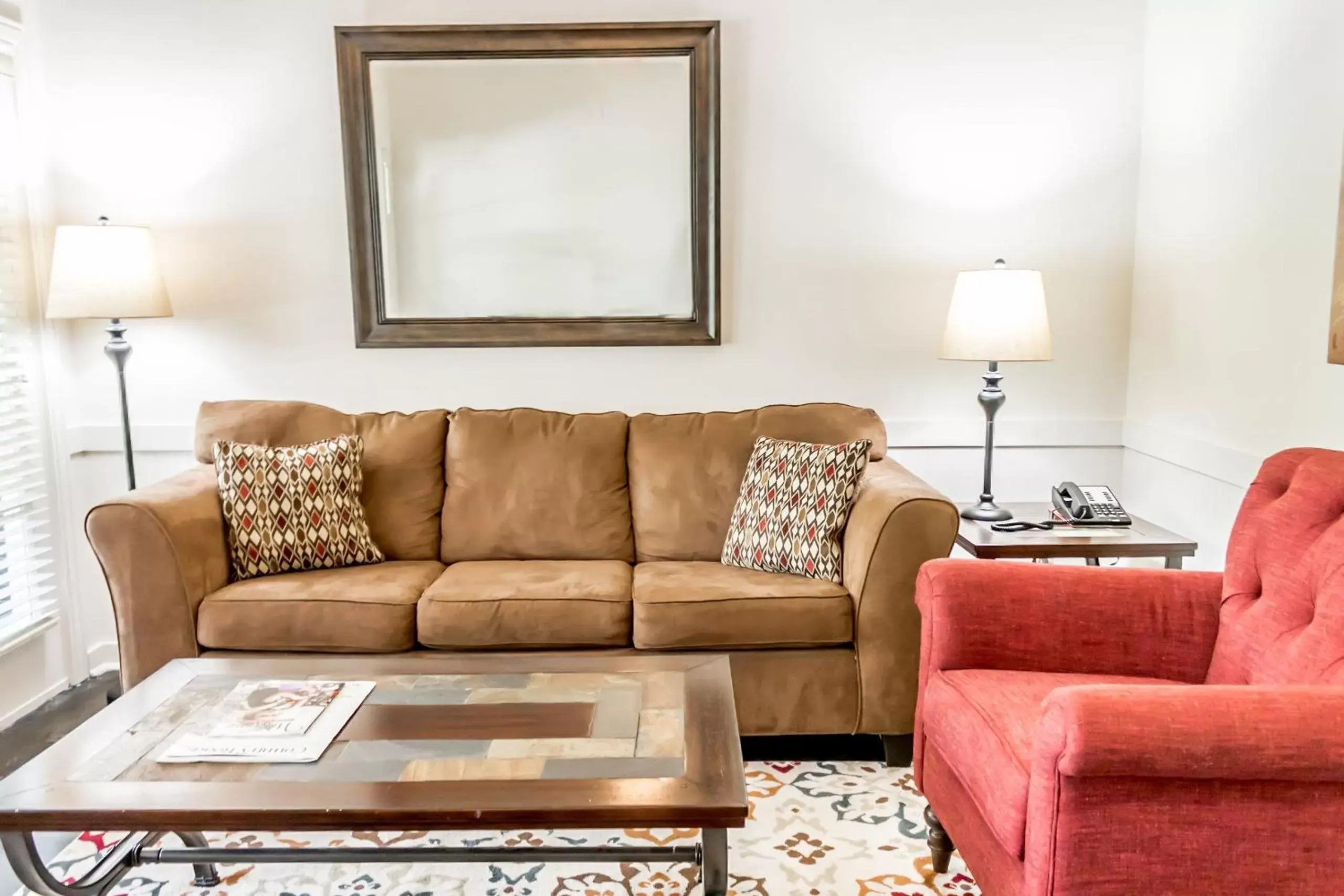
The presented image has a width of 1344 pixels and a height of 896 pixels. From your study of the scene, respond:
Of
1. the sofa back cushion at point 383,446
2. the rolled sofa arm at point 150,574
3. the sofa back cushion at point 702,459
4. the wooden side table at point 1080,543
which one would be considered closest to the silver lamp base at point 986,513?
the wooden side table at point 1080,543

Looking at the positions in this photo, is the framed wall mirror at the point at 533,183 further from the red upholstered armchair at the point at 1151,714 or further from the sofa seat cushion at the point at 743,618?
the red upholstered armchair at the point at 1151,714

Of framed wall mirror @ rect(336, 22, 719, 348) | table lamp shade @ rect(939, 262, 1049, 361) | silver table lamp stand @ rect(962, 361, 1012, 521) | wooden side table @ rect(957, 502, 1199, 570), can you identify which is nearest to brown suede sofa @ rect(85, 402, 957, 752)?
wooden side table @ rect(957, 502, 1199, 570)

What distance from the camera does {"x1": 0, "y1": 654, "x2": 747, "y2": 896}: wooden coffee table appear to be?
4.94ft

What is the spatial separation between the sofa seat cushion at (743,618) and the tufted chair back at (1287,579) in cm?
91

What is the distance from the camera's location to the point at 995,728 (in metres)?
1.74

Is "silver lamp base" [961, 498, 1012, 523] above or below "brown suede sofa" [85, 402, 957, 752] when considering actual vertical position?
above

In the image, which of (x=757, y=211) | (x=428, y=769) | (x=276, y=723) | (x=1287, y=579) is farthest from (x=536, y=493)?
(x=1287, y=579)

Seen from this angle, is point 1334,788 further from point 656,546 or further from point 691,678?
point 656,546

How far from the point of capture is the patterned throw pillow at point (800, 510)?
2.70 metres

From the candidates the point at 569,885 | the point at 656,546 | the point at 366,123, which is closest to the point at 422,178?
the point at 366,123

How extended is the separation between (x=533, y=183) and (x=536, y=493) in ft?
3.60

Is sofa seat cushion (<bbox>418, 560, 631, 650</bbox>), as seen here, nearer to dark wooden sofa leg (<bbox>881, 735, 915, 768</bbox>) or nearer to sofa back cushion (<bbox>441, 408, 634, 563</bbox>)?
sofa back cushion (<bbox>441, 408, 634, 563</bbox>)

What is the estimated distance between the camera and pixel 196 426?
3.17m

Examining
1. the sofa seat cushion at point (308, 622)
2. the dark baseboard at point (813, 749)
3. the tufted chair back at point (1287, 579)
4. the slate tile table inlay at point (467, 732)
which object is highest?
the tufted chair back at point (1287, 579)
